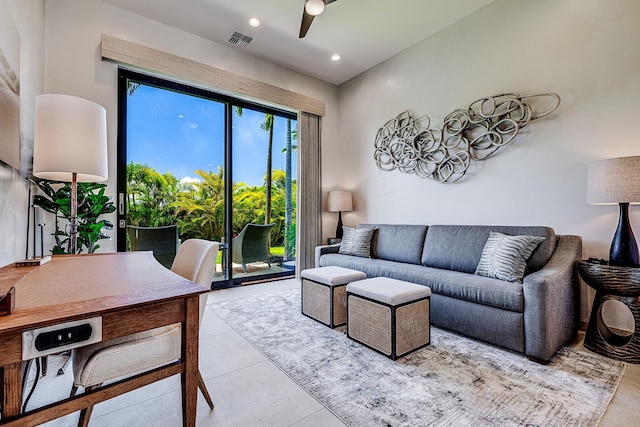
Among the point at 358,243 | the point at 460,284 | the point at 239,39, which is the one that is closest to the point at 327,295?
the point at 460,284

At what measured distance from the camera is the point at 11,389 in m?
0.74

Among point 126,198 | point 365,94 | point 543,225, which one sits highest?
point 365,94

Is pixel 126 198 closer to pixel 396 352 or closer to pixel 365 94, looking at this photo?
pixel 396 352

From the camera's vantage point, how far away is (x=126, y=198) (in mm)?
3186

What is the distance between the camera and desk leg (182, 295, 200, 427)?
1.03 metres

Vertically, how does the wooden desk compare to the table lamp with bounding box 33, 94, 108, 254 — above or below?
below

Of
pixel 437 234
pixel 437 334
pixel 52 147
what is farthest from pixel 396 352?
pixel 52 147

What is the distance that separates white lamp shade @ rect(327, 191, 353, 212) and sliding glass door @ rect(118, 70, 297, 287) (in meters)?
0.67

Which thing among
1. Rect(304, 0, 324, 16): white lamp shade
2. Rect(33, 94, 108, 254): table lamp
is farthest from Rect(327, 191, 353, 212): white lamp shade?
Rect(33, 94, 108, 254): table lamp

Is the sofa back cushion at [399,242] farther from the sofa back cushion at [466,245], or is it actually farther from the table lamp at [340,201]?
the table lamp at [340,201]

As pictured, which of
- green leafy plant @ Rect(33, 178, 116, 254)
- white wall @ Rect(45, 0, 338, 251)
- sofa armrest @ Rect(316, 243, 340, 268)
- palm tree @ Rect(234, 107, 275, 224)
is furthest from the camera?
palm tree @ Rect(234, 107, 275, 224)

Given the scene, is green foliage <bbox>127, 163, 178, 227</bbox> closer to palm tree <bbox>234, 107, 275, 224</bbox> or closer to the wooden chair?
palm tree <bbox>234, 107, 275, 224</bbox>

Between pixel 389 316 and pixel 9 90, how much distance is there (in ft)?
8.74

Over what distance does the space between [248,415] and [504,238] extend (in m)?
2.33
